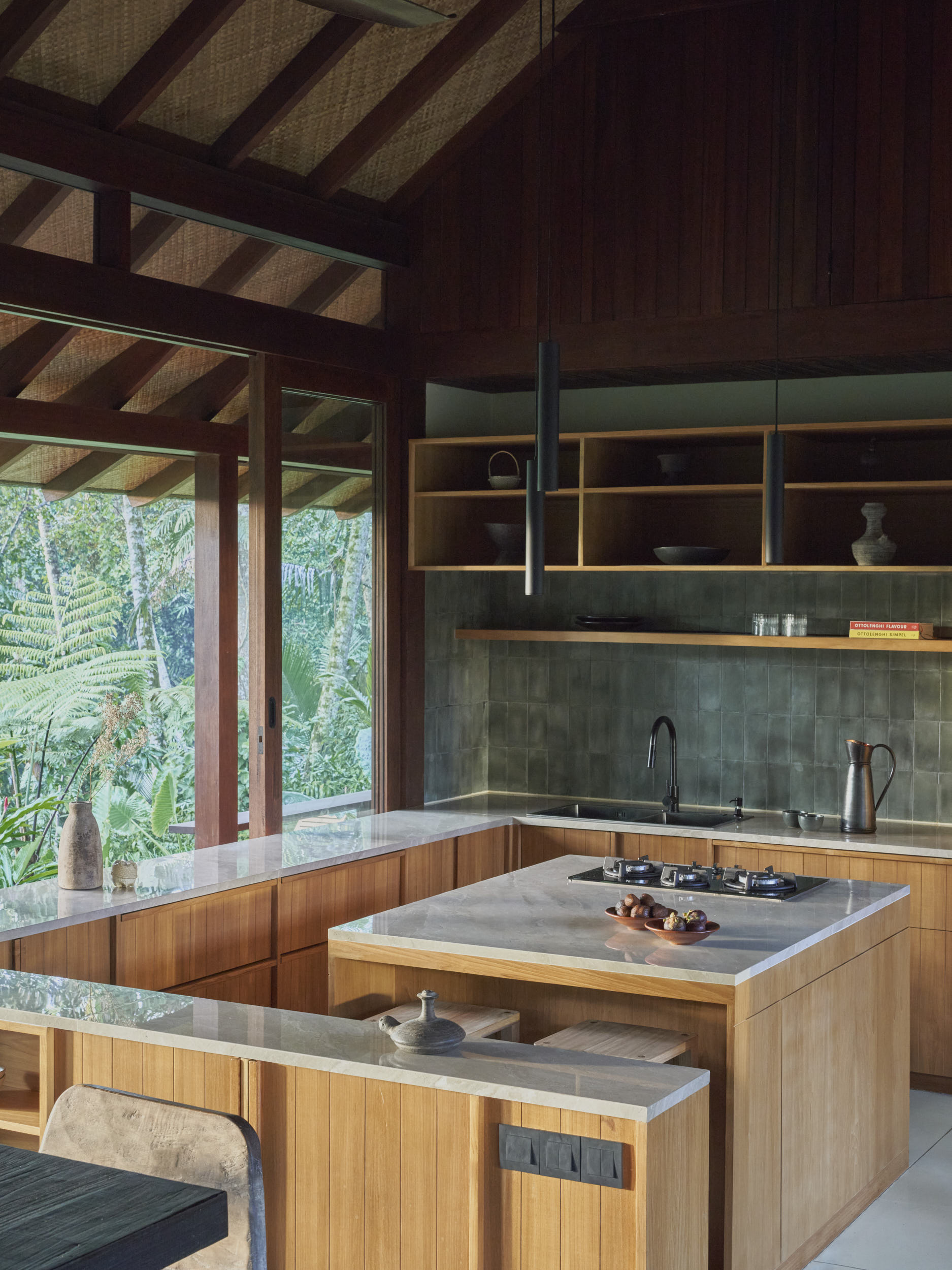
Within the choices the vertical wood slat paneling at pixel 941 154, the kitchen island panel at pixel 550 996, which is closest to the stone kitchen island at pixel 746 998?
the kitchen island panel at pixel 550 996

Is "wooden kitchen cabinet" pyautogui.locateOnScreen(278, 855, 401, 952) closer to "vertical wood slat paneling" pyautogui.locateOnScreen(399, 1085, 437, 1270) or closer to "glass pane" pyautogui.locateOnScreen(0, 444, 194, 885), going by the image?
"vertical wood slat paneling" pyautogui.locateOnScreen(399, 1085, 437, 1270)

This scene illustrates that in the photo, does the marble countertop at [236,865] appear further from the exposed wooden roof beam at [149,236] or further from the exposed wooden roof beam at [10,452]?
the exposed wooden roof beam at [149,236]

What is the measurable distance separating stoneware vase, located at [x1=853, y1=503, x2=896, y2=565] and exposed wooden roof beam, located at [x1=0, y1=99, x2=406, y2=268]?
2290 mm

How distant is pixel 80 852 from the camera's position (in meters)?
4.41

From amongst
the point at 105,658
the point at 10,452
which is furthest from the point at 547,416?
the point at 105,658

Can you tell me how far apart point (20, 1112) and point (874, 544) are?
12.2ft

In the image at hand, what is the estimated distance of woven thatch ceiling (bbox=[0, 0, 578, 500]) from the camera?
15.0ft

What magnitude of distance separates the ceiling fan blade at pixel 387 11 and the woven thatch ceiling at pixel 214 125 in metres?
1.65

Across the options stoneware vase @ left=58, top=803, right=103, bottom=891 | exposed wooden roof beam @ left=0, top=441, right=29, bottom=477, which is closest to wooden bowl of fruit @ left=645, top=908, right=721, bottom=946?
stoneware vase @ left=58, top=803, right=103, bottom=891

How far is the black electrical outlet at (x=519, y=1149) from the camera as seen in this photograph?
8.74 ft

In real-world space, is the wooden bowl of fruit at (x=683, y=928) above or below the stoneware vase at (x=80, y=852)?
below

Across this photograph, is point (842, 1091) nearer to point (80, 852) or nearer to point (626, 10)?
point (80, 852)

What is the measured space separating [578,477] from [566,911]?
2.58 m

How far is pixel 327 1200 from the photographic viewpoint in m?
2.88
